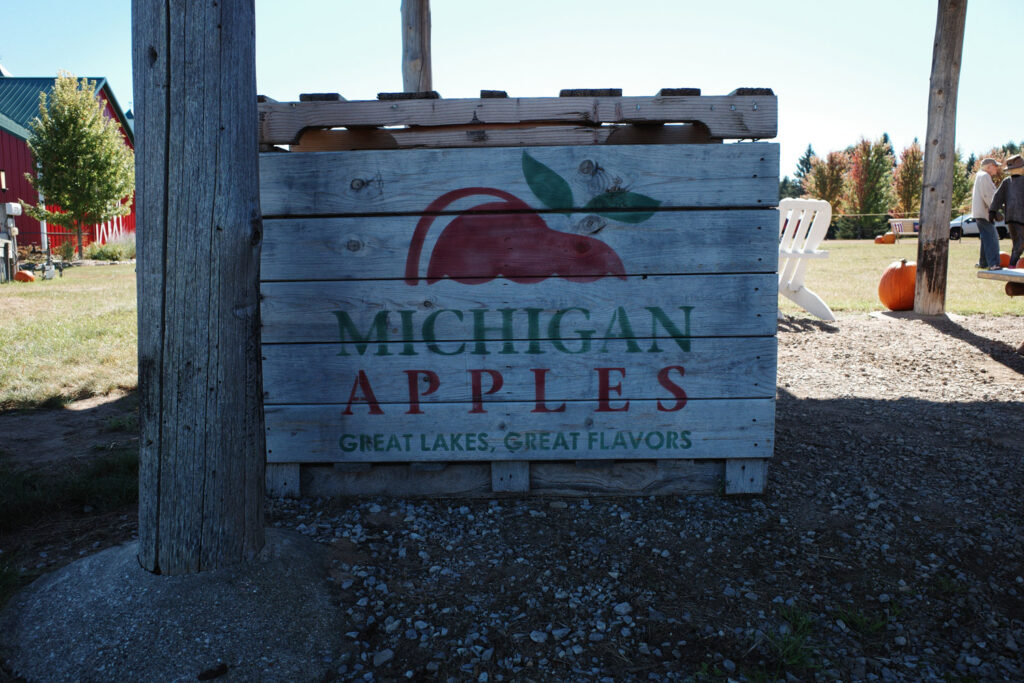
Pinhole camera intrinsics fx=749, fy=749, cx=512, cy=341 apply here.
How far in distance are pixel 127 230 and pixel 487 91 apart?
107ft

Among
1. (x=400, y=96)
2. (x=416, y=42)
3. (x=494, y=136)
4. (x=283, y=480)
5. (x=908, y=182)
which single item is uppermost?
(x=908, y=182)

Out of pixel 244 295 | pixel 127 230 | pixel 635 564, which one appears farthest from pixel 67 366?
pixel 127 230

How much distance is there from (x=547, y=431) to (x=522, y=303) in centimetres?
54

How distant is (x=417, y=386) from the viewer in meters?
3.05

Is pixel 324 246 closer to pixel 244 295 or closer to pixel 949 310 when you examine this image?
pixel 244 295

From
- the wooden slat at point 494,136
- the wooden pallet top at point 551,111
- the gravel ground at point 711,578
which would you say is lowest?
the gravel ground at point 711,578

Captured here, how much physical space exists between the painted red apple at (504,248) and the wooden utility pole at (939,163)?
6802mm

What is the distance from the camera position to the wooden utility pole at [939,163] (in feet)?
26.2

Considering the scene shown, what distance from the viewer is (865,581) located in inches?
100

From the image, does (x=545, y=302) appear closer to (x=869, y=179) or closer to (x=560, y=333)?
(x=560, y=333)

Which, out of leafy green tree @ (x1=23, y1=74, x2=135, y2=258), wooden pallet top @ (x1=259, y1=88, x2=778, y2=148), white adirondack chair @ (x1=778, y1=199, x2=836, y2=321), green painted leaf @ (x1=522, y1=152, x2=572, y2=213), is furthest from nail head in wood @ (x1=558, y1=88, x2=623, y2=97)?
leafy green tree @ (x1=23, y1=74, x2=135, y2=258)

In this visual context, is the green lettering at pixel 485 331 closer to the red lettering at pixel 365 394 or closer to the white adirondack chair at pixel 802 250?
the red lettering at pixel 365 394

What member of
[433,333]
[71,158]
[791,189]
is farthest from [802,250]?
[791,189]

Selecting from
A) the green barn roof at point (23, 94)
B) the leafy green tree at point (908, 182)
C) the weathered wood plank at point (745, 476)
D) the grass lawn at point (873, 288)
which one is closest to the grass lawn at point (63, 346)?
the weathered wood plank at point (745, 476)
